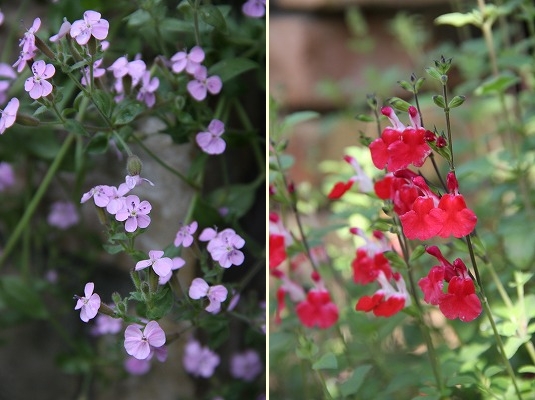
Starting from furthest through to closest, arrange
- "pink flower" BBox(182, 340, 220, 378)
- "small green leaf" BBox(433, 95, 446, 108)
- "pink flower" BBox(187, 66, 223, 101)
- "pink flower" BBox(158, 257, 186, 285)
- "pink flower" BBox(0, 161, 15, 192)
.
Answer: "pink flower" BBox(0, 161, 15, 192) → "pink flower" BBox(182, 340, 220, 378) → "pink flower" BBox(187, 66, 223, 101) → "pink flower" BBox(158, 257, 186, 285) → "small green leaf" BBox(433, 95, 446, 108)

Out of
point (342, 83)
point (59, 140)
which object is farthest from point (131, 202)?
point (342, 83)

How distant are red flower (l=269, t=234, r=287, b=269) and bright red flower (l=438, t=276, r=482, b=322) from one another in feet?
0.84

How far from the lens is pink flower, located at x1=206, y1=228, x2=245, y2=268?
2.57 ft

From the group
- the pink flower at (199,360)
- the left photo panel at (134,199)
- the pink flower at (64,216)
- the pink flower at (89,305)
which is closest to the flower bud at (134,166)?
the left photo panel at (134,199)

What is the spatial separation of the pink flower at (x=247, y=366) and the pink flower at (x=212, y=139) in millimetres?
363

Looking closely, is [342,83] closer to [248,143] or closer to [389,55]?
[389,55]

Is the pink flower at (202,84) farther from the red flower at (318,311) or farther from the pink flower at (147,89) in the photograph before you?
the red flower at (318,311)

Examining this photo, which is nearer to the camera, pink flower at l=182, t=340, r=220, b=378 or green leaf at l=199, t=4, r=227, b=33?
green leaf at l=199, t=4, r=227, b=33

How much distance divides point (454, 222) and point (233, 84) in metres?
0.41

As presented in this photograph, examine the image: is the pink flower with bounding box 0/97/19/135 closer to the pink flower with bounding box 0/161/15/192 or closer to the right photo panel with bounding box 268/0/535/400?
the right photo panel with bounding box 268/0/535/400

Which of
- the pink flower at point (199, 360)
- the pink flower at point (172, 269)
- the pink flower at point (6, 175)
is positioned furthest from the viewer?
the pink flower at point (6, 175)

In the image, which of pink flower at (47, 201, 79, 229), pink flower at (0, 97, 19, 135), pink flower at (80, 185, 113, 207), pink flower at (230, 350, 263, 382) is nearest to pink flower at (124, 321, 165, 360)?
pink flower at (80, 185, 113, 207)

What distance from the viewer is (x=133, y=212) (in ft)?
2.34

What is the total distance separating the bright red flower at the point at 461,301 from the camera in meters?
0.66
